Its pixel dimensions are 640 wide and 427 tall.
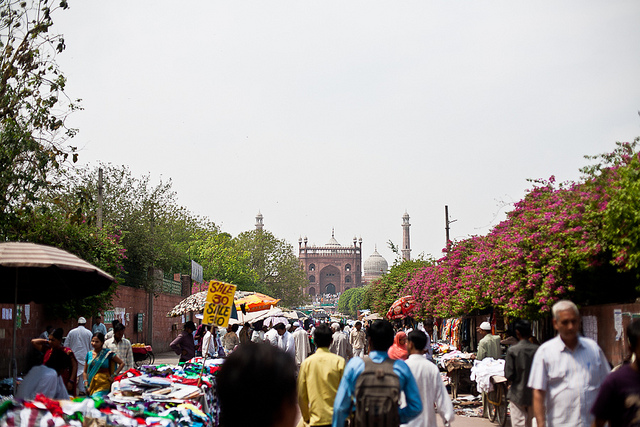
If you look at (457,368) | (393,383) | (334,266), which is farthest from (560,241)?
(334,266)

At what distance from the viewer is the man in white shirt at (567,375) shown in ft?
14.9

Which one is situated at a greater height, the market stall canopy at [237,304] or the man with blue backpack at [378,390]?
the market stall canopy at [237,304]

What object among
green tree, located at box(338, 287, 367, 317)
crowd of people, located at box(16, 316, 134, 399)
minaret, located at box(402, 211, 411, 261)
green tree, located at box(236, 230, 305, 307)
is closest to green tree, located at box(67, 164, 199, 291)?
crowd of people, located at box(16, 316, 134, 399)

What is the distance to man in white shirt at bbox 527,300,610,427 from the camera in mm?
4547

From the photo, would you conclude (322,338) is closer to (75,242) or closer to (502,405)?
(502,405)

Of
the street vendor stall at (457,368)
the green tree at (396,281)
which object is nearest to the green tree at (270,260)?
the green tree at (396,281)

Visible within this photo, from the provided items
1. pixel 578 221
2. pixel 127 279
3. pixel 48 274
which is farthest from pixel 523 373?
pixel 127 279

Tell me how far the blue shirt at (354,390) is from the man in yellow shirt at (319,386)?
0.72 meters

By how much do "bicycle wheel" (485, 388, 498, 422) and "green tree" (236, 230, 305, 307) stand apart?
154 ft

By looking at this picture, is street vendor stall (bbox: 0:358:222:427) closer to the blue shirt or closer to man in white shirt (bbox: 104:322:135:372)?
man in white shirt (bbox: 104:322:135:372)

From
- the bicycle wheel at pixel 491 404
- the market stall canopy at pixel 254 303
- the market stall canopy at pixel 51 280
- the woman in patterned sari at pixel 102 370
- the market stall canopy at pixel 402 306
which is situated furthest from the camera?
the market stall canopy at pixel 402 306

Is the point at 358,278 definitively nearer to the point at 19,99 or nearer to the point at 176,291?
the point at 176,291

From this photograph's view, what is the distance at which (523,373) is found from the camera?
23.2 feet

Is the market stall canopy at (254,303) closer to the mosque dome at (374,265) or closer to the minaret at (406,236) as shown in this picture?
the minaret at (406,236)
